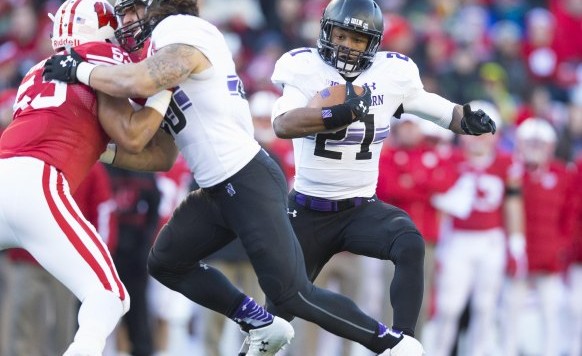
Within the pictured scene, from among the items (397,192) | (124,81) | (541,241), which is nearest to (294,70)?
(124,81)

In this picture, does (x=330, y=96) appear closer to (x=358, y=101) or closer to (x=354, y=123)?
(x=358, y=101)

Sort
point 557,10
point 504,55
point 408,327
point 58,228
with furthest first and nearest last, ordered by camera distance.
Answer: point 557,10 < point 504,55 < point 408,327 < point 58,228

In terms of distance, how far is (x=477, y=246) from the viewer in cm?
999

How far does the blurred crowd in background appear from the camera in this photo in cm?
927

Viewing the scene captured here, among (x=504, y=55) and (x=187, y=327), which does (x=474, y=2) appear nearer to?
(x=504, y=55)

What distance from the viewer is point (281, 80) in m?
6.35

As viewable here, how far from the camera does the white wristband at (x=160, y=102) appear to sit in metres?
5.75

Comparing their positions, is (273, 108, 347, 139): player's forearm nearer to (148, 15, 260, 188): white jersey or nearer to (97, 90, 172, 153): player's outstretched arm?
(148, 15, 260, 188): white jersey

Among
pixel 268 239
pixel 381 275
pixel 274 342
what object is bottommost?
pixel 381 275

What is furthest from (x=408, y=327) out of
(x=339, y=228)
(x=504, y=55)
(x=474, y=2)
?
(x=474, y=2)

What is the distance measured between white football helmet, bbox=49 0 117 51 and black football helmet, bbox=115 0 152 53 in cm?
7

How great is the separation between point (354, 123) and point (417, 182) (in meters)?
3.34

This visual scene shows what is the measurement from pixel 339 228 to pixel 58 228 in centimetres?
163

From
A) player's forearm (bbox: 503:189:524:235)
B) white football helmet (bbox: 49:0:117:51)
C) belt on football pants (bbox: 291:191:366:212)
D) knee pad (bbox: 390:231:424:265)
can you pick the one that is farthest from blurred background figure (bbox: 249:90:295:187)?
white football helmet (bbox: 49:0:117:51)
